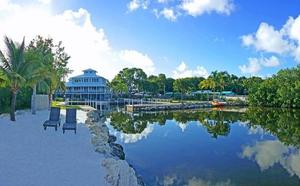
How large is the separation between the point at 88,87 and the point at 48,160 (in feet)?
196

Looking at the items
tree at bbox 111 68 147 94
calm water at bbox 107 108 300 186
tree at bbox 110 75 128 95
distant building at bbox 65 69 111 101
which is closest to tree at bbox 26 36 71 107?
calm water at bbox 107 108 300 186

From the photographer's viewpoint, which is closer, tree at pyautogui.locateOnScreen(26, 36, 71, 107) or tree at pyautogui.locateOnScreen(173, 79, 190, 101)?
tree at pyautogui.locateOnScreen(26, 36, 71, 107)

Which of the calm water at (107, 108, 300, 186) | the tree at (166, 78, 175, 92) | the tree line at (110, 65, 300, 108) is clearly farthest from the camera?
the tree at (166, 78, 175, 92)

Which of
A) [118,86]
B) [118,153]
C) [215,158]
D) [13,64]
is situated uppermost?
[118,86]

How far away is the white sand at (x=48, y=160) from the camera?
22.0 ft

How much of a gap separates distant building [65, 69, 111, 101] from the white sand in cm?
5416

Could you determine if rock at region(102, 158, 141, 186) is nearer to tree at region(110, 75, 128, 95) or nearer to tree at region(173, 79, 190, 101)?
tree at region(110, 75, 128, 95)

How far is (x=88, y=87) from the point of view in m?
67.4

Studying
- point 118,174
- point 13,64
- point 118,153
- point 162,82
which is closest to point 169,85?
point 162,82

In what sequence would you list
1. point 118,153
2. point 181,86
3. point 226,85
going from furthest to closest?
point 226,85, point 181,86, point 118,153

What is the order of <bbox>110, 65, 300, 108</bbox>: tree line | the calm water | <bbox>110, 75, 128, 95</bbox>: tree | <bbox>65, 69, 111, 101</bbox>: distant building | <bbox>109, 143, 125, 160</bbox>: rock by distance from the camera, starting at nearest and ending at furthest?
1. the calm water
2. <bbox>109, 143, 125, 160</bbox>: rock
3. <bbox>110, 65, 300, 108</bbox>: tree line
4. <bbox>65, 69, 111, 101</bbox>: distant building
5. <bbox>110, 75, 128, 95</bbox>: tree

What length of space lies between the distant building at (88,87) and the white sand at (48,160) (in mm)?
54164

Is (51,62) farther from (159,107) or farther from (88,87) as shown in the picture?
(88,87)

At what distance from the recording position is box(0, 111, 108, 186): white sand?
6.69 m
